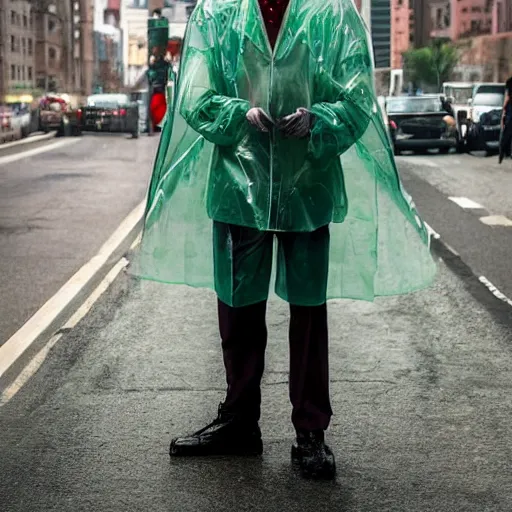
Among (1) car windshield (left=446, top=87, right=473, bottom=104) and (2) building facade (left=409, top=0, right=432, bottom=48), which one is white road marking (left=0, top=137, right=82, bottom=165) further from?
(2) building facade (left=409, top=0, right=432, bottom=48)

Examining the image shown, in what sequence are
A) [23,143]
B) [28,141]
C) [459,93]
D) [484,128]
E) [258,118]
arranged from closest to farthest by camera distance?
[258,118] < [484,128] < [23,143] < [28,141] < [459,93]

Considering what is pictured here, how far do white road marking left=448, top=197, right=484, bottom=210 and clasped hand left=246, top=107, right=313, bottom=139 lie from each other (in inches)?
425

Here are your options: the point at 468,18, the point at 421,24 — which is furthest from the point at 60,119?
the point at 421,24

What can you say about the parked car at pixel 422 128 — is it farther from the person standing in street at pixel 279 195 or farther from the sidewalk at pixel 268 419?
the person standing in street at pixel 279 195

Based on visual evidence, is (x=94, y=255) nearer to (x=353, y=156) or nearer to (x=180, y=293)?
(x=180, y=293)

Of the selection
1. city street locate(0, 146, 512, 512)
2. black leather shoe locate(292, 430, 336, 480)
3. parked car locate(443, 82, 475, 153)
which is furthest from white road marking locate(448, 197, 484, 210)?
parked car locate(443, 82, 475, 153)

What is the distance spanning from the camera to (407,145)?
1085 inches

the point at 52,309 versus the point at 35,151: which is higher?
the point at 52,309

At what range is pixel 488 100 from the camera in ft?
100.0

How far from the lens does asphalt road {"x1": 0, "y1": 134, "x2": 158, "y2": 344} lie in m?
8.52

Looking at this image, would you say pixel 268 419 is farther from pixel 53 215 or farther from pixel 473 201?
pixel 473 201

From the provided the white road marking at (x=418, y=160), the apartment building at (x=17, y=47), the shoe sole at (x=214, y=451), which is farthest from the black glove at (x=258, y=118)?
the apartment building at (x=17, y=47)

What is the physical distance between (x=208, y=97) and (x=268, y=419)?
4.56 ft

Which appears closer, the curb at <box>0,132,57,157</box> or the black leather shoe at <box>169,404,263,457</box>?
the black leather shoe at <box>169,404,263,457</box>
